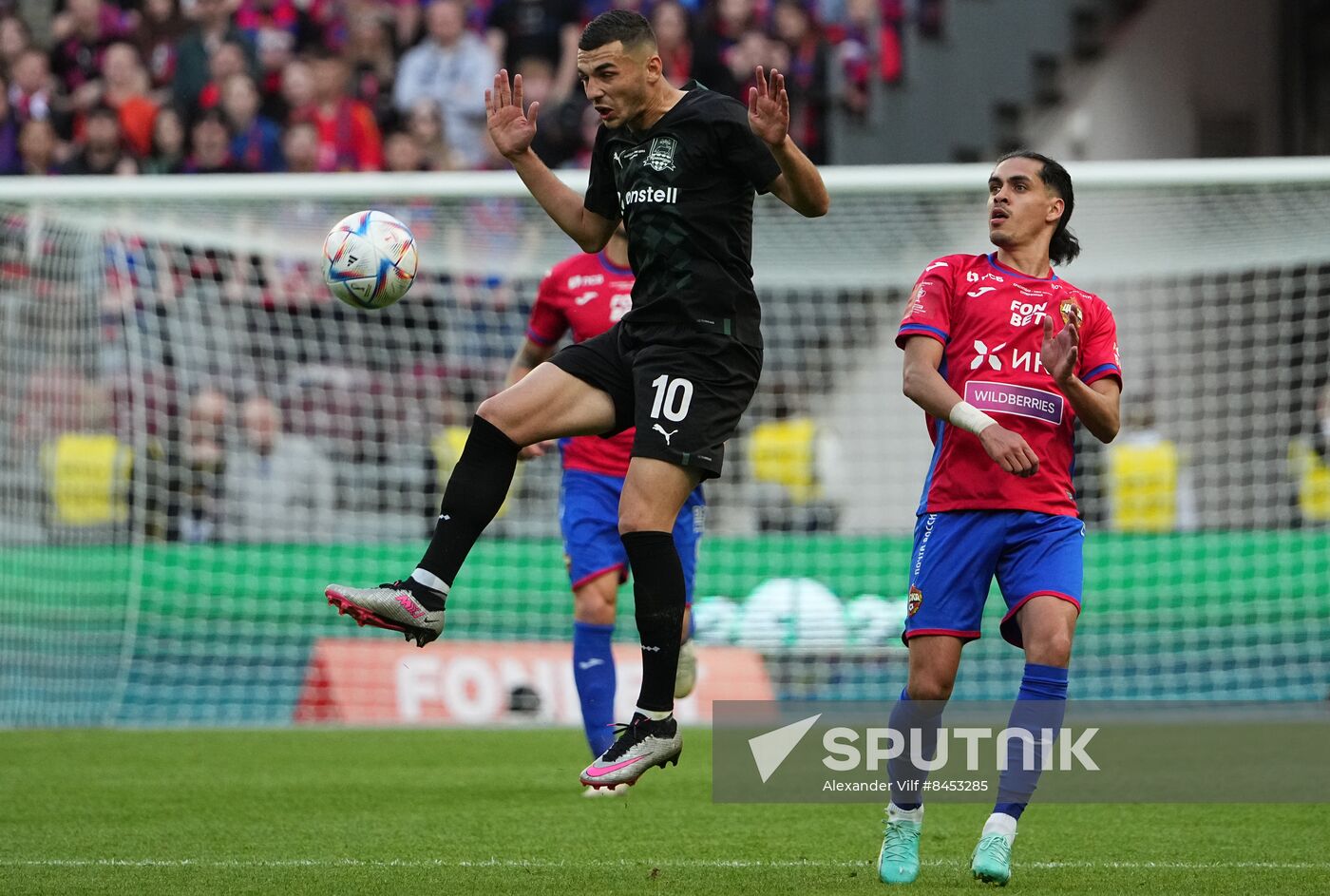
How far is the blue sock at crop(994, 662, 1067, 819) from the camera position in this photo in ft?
17.7

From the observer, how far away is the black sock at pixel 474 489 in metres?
5.54

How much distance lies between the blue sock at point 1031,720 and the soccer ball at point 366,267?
94.7 inches

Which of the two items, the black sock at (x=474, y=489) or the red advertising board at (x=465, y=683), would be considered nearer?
the black sock at (x=474, y=489)

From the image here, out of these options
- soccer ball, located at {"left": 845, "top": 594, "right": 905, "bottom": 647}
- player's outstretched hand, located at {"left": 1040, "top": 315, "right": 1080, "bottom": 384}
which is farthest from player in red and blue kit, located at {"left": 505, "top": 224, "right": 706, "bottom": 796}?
soccer ball, located at {"left": 845, "top": 594, "right": 905, "bottom": 647}

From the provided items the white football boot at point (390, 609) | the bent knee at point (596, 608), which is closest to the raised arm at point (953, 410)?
the white football boot at point (390, 609)

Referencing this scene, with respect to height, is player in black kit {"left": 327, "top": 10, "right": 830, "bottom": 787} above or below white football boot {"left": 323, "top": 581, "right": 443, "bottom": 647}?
above

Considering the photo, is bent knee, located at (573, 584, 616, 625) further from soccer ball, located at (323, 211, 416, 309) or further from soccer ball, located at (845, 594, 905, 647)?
soccer ball, located at (845, 594, 905, 647)

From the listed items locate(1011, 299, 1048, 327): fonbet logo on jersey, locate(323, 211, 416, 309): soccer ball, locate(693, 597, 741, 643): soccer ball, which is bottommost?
locate(693, 597, 741, 643): soccer ball

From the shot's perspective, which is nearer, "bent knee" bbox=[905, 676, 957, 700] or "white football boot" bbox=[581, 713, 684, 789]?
"white football boot" bbox=[581, 713, 684, 789]

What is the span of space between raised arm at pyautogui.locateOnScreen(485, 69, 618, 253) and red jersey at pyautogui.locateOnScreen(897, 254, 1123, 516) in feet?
3.52

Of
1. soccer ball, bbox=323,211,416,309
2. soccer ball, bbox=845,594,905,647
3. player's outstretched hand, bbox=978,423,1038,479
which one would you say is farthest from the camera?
soccer ball, bbox=845,594,905,647

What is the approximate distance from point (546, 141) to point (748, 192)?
1035 cm

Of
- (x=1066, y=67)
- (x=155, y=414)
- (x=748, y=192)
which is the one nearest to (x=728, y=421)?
(x=748, y=192)

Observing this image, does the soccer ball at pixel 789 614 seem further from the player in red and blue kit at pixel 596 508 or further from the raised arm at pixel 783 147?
the raised arm at pixel 783 147
